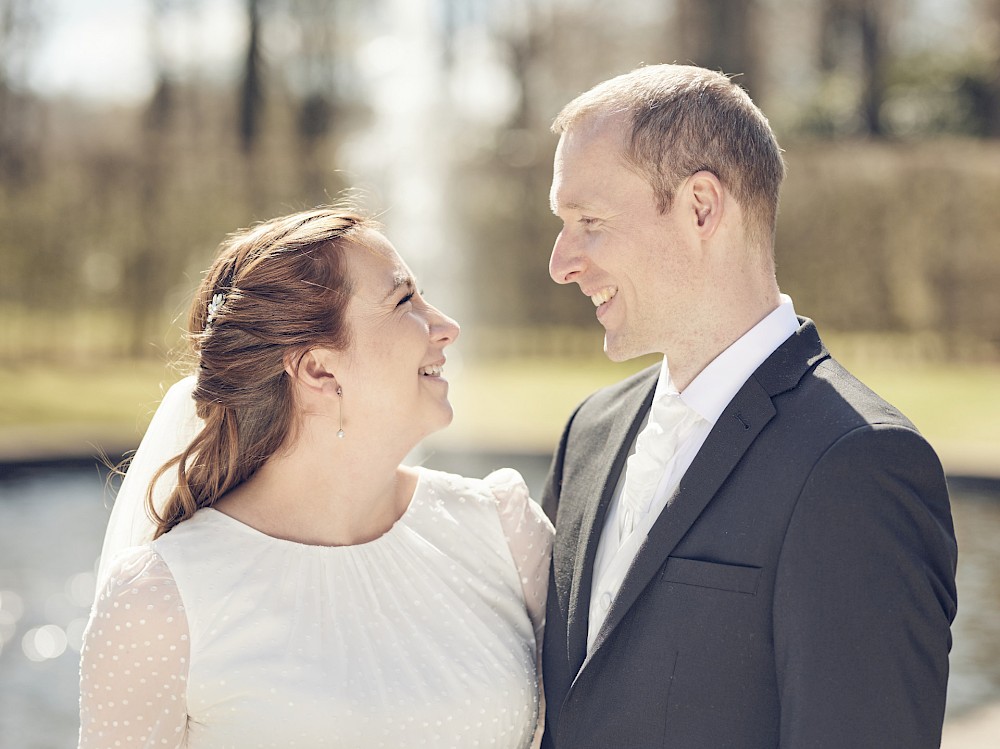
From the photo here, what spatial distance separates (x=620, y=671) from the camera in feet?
7.47

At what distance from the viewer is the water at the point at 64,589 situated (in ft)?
20.0

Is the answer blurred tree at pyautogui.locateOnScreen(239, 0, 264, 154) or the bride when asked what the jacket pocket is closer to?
the bride

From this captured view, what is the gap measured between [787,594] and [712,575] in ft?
0.54

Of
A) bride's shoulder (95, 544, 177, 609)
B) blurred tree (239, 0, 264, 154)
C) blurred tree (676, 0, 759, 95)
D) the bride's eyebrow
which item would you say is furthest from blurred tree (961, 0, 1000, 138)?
bride's shoulder (95, 544, 177, 609)

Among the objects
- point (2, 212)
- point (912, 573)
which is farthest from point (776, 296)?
point (2, 212)

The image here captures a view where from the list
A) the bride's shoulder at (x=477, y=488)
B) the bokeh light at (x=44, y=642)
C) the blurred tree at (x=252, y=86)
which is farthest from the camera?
the blurred tree at (x=252, y=86)

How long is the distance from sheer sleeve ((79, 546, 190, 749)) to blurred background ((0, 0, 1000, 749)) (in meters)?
5.53

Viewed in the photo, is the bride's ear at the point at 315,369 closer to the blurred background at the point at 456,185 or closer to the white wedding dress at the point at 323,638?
the white wedding dress at the point at 323,638

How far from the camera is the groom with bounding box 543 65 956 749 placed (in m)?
1.99

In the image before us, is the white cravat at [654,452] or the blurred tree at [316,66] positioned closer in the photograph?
the white cravat at [654,452]

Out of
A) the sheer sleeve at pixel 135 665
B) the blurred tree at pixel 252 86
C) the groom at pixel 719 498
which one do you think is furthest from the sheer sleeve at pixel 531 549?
the blurred tree at pixel 252 86

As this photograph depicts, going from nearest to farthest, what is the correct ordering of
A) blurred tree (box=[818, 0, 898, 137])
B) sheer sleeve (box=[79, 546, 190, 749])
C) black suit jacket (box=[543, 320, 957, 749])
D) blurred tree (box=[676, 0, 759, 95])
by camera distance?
black suit jacket (box=[543, 320, 957, 749]) → sheer sleeve (box=[79, 546, 190, 749]) → blurred tree (box=[676, 0, 759, 95]) → blurred tree (box=[818, 0, 898, 137])

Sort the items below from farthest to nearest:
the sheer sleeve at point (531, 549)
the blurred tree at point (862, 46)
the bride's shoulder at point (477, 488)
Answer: the blurred tree at point (862, 46)
the bride's shoulder at point (477, 488)
the sheer sleeve at point (531, 549)

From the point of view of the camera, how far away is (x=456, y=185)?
57.7 ft
